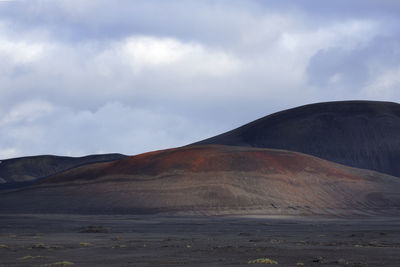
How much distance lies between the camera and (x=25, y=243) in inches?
1793

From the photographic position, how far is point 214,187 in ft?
361

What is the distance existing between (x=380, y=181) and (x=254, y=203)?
34.4 meters

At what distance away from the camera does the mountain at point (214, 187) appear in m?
105

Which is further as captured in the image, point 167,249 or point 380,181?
point 380,181

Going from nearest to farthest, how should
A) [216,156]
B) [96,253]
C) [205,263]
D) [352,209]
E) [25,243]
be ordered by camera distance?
1. [205,263]
2. [96,253]
3. [25,243]
4. [352,209]
5. [216,156]

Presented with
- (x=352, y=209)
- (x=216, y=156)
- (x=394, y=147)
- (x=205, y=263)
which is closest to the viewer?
(x=205, y=263)

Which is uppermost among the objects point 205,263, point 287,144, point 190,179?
point 287,144

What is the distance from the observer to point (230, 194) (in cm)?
10775

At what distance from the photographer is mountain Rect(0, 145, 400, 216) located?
4146 inches

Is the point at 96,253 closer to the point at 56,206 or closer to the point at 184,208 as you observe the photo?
the point at 184,208

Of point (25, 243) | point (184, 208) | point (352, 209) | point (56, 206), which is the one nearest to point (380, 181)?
point (352, 209)

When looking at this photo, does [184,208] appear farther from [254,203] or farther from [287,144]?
[287,144]

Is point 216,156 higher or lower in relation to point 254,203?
higher

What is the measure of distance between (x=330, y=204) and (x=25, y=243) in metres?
74.4
